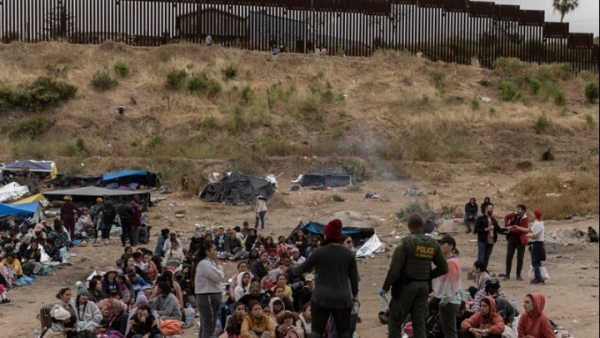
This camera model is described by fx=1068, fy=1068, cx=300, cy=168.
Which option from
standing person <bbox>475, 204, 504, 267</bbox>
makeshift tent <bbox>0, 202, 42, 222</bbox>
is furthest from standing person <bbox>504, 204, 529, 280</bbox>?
makeshift tent <bbox>0, 202, 42, 222</bbox>

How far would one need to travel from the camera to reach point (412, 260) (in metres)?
10.4

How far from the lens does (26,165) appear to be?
32406mm

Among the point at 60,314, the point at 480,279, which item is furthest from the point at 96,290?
the point at 480,279

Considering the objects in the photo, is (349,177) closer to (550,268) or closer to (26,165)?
(26,165)

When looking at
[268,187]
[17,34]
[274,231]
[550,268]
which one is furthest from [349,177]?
[17,34]

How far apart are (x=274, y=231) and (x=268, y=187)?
410 cm

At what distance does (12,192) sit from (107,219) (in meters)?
6.47

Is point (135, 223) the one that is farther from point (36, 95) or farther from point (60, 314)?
point (36, 95)

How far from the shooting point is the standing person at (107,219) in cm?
2483

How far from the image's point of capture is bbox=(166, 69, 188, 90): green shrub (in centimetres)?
4081

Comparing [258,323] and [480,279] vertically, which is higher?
[480,279]

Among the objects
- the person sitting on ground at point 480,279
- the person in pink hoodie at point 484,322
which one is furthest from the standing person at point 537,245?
the person in pink hoodie at point 484,322

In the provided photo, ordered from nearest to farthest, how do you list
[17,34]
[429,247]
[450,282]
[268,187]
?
[429,247]
[450,282]
[268,187]
[17,34]

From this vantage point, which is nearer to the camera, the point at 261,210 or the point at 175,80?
the point at 261,210
